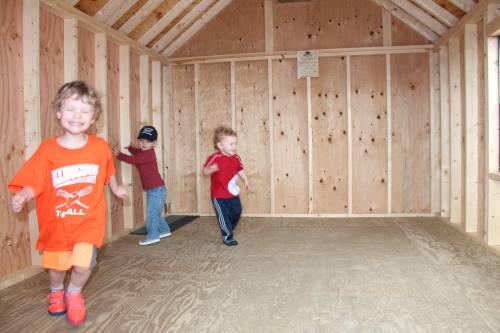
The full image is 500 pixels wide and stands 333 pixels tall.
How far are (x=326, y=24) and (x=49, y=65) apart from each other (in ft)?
11.5

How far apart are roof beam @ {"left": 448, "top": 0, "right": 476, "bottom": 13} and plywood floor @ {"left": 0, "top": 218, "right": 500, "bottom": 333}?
2.23 metres

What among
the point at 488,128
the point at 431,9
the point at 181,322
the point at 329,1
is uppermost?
the point at 329,1

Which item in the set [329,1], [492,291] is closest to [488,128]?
[492,291]

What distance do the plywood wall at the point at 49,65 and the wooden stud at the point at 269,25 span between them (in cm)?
270

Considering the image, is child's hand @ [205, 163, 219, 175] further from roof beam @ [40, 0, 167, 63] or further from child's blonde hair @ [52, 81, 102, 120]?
roof beam @ [40, 0, 167, 63]

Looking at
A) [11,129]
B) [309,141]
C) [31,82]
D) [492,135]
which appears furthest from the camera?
[309,141]

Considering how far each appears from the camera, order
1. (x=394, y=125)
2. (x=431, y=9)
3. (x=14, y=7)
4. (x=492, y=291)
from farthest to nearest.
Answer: (x=394, y=125), (x=431, y=9), (x=14, y=7), (x=492, y=291)

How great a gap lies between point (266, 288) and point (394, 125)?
336cm

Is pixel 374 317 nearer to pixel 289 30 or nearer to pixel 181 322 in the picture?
pixel 181 322

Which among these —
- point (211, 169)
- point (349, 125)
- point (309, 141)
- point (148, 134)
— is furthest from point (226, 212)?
point (349, 125)

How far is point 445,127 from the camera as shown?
474cm

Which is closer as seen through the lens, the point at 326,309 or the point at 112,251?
the point at 326,309

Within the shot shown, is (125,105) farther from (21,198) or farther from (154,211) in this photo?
(21,198)

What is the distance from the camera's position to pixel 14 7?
110 inches
